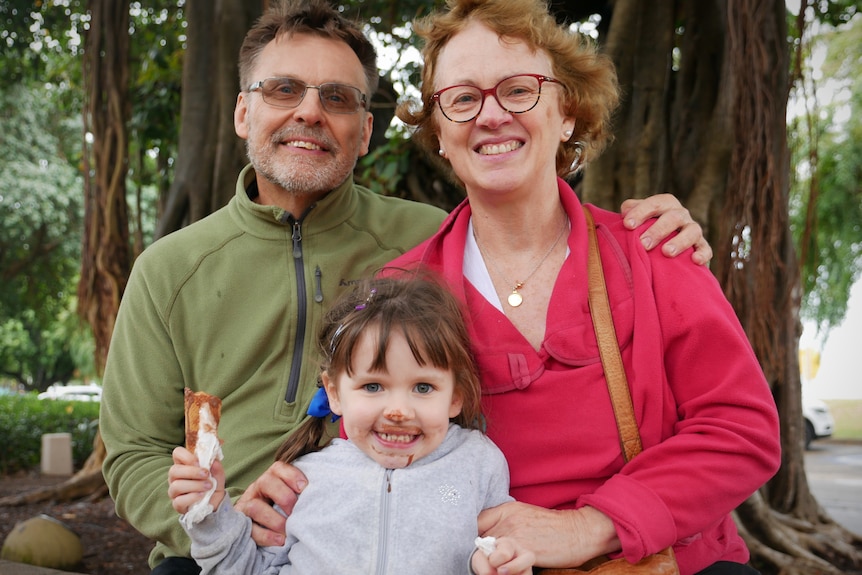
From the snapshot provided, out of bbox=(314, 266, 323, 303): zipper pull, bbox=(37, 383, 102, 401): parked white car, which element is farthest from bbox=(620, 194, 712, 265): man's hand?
bbox=(37, 383, 102, 401): parked white car

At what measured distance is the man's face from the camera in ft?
8.79

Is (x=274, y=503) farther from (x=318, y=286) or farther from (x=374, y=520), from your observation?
(x=318, y=286)

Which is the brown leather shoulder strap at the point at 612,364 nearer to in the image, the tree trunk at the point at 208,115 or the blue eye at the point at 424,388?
the blue eye at the point at 424,388

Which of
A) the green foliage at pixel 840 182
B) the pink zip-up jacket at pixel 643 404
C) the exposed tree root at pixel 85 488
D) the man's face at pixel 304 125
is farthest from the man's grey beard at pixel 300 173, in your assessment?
the green foliage at pixel 840 182

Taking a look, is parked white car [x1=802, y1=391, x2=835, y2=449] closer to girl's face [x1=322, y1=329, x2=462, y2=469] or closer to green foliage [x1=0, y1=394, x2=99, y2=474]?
green foliage [x1=0, y1=394, x2=99, y2=474]

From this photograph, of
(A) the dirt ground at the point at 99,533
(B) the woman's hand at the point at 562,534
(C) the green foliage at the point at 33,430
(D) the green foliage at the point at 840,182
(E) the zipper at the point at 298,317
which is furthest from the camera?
(D) the green foliage at the point at 840,182

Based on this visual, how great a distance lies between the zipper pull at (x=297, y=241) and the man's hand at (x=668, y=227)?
104 cm

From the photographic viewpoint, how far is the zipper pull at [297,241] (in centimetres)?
262

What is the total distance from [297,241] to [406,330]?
0.94 meters

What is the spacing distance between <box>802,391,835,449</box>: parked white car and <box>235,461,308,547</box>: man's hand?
48.0 ft

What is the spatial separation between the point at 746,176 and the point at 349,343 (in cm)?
298

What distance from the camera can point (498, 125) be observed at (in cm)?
207

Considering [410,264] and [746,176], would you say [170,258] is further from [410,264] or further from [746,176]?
[746,176]

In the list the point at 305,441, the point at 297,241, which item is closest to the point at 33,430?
the point at 297,241
